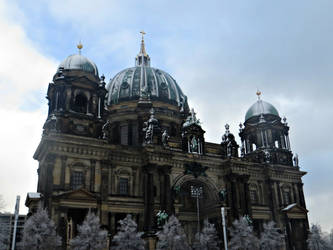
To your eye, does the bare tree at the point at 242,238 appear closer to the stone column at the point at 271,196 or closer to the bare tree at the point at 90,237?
the stone column at the point at 271,196

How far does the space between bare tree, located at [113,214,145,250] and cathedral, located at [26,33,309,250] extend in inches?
101

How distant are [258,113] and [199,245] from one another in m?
26.3

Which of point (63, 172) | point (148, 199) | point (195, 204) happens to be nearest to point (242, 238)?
point (195, 204)

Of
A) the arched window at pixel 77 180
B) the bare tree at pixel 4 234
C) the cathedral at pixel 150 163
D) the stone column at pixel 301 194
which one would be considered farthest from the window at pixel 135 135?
the stone column at pixel 301 194

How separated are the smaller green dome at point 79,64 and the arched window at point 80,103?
11.2 feet

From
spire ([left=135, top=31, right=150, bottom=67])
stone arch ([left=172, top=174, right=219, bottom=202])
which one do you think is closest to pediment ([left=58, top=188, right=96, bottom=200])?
stone arch ([left=172, top=174, right=219, bottom=202])

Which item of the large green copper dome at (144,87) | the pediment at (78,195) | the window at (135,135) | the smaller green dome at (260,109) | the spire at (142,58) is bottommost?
the pediment at (78,195)

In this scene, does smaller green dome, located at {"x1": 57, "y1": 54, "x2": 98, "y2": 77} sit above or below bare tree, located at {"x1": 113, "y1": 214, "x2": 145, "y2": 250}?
above

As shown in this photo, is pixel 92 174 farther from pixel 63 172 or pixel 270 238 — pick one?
pixel 270 238

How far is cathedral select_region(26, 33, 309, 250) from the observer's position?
1654 inches

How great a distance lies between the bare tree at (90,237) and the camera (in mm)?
36781

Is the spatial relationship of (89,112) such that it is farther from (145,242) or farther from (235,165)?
(235,165)

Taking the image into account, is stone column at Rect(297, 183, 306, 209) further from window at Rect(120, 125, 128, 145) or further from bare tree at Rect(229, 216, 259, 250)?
window at Rect(120, 125, 128, 145)

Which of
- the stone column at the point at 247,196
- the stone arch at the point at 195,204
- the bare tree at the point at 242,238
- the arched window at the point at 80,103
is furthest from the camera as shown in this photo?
the stone arch at the point at 195,204
